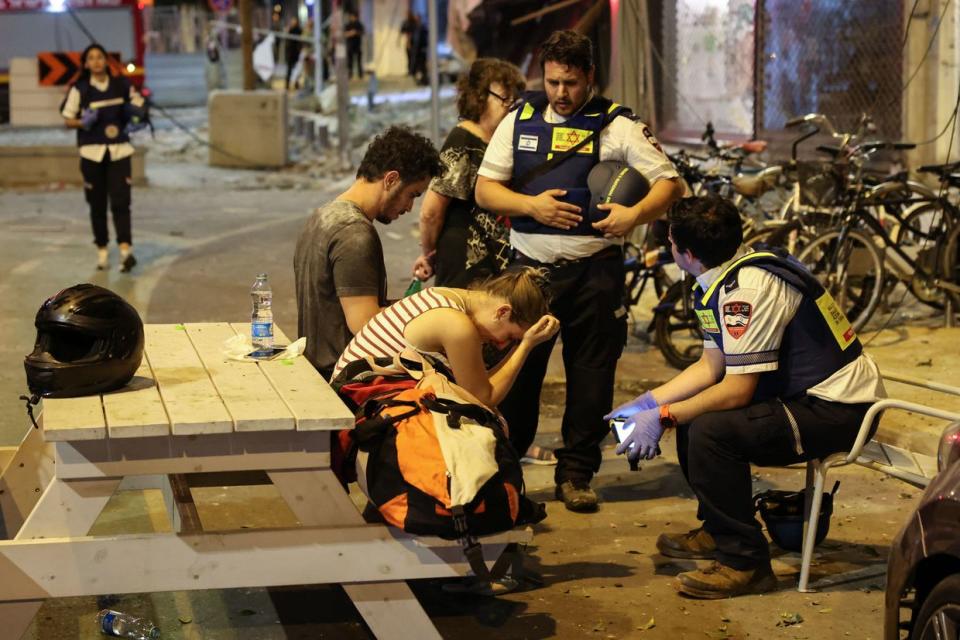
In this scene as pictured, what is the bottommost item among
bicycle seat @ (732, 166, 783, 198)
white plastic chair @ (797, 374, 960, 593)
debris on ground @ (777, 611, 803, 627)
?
debris on ground @ (777, 611, 803, 627)

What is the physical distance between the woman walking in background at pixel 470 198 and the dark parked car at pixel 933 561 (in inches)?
109

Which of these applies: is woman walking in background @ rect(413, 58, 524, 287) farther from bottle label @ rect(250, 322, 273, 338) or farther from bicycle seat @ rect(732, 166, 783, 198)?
bicycle seat @ rect(732, 166, 783, 198)

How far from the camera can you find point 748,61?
1309 centimetres

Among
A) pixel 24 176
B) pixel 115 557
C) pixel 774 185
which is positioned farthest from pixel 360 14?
pixel 115 557

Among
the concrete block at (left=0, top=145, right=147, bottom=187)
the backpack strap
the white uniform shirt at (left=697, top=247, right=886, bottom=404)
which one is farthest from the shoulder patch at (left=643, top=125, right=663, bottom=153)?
the concrete block at (left=0, top=145, right=147, bottom=187)

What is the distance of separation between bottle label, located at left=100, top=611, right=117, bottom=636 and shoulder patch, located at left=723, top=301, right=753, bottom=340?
2399mm

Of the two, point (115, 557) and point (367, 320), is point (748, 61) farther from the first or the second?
point (115, 557)

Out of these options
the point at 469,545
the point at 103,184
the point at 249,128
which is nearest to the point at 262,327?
the point at 469,545

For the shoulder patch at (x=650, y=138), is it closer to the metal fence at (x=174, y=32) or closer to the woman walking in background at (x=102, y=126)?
the woman walking in background at (x=102, y=126)

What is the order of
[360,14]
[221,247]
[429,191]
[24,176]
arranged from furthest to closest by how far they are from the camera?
1. [360,14]
2. [24,176]
3. [221,247]
4. [429,191]

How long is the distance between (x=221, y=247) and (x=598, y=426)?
7733mm

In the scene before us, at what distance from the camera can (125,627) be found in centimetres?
461

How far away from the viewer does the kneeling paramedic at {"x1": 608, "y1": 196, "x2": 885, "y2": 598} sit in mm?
4805

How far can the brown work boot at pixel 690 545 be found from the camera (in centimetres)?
535
